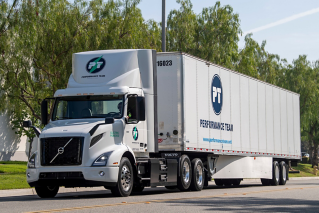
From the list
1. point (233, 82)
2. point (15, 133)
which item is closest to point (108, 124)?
point (233, 82)

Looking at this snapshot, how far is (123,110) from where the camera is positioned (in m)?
14.6

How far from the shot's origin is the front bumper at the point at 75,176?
13531 millimetres

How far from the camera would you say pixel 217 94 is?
766 inches

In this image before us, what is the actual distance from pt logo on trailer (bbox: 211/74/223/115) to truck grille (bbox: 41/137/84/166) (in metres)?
6.89

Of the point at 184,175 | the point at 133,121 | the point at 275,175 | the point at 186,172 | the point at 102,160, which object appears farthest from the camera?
the point at 275,175

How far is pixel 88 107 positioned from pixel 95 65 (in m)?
1.36

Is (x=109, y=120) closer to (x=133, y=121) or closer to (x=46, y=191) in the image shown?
(x=133, y=121)

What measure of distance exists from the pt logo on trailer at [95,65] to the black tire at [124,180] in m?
2.82

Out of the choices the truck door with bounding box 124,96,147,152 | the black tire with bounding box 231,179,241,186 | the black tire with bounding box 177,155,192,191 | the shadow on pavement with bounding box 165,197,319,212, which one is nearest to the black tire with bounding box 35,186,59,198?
the truck door with bounding box 124,96,147,152

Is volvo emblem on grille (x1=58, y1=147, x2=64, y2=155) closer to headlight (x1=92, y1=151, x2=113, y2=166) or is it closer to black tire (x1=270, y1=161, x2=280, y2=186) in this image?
headlight (x1=92, y1=151, x2=113, y2=166)

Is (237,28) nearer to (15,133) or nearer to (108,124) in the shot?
(15,133)

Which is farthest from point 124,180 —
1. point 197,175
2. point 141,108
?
point 197,175

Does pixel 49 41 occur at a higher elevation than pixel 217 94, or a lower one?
higher

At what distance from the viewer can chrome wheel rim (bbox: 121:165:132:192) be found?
14.3 metres
